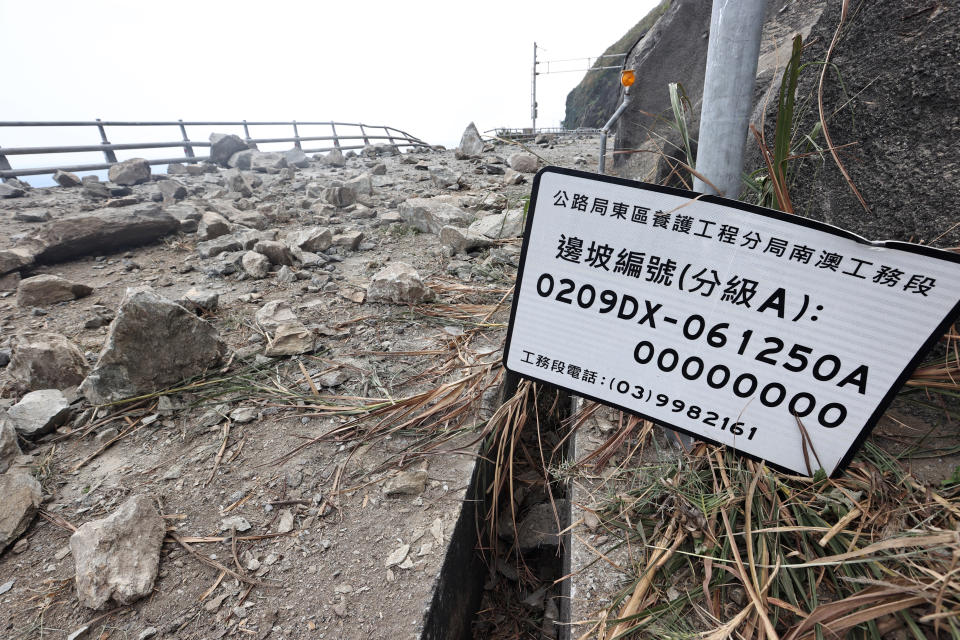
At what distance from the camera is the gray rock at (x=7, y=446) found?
4.84 feet

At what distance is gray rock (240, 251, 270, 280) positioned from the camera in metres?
2.84

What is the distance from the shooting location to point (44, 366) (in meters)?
1.81

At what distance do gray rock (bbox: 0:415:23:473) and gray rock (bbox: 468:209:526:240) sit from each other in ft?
8.10

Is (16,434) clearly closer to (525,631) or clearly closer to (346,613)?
(346,613)

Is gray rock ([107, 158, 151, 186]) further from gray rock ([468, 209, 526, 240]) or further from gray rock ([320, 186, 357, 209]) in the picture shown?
gray rock ([468, 209, 526, 240])

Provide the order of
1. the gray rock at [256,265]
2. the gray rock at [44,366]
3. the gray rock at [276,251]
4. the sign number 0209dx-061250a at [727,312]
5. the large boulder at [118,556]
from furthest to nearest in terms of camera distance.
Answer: the gray rock at [276,251] → the gray rock at [256,265] → the gray rock at [44,366] → the large boulder at [118,556] → the sign number 0209dx-061250a at [727,312]

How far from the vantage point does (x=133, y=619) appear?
1.08 metres

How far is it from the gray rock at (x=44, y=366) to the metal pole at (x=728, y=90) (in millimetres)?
2460

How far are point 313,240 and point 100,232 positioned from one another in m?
1.87

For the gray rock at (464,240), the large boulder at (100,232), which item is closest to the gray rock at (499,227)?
the gray rock at (464,240)

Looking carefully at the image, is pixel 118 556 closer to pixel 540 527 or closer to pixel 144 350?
pixel 144 350

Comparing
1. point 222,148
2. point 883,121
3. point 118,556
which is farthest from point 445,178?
point 222,148

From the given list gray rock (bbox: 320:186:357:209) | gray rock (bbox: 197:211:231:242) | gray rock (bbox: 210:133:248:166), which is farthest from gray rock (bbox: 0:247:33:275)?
gray rock (bbox: 210:133:248:166)

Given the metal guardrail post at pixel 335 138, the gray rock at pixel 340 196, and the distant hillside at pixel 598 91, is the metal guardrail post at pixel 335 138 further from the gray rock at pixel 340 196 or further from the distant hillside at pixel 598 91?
the distant hillside at pixel 598 91
